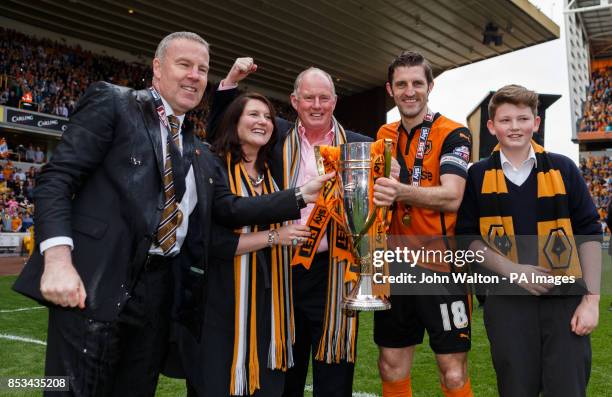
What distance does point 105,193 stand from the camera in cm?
181

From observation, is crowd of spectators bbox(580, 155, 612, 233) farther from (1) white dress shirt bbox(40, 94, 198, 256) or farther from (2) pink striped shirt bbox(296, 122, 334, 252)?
(1) white dress shirt bbox(40, 94, 198, 256)

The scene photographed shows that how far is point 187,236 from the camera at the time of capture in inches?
83.2

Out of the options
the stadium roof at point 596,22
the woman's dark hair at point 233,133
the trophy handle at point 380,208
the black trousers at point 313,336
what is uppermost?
the stadium roof at point 596,22

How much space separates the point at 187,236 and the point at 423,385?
8.30 feet

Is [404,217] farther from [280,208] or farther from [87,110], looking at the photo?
[87,110]

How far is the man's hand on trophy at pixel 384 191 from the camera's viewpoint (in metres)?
2.01

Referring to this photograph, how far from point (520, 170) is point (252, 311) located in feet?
4.28

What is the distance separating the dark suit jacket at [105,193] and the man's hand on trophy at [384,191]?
824 millimetres

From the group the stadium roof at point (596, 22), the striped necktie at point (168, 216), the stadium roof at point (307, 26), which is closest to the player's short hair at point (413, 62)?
the striped necktie at point (168, 216)

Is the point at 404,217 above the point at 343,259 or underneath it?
above

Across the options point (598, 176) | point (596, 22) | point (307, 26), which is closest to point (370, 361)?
point (307, 26)

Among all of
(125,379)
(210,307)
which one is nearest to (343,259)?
(210,307)

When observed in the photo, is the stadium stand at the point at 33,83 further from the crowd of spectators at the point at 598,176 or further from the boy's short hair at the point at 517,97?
the crowd of spectators at the point at 598,176

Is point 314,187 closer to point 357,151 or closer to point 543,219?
point 357,151
